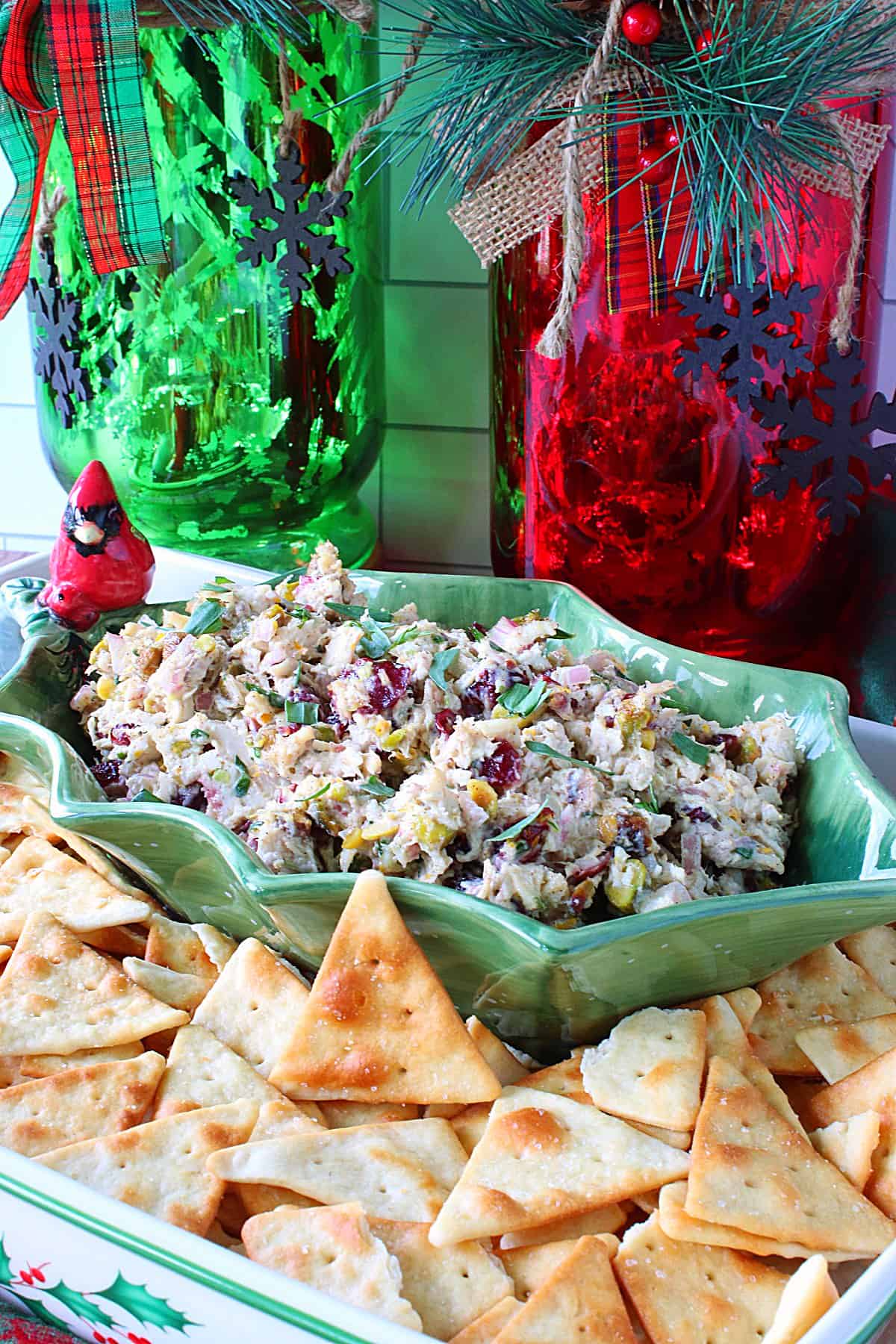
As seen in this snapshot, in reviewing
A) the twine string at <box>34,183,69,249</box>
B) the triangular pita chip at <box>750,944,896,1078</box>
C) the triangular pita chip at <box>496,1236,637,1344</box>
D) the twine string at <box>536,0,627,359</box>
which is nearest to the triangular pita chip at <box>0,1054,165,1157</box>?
the triangular pita chip at <box>496,1236,637,1344</box>

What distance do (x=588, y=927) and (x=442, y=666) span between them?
0.24 metres

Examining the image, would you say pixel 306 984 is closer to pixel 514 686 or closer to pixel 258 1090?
pixel 258 1090

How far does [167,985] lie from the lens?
0.73m

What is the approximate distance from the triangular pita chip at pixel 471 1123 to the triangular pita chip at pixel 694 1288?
92mm

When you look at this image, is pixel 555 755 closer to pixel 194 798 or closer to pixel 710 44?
pixel 194 798

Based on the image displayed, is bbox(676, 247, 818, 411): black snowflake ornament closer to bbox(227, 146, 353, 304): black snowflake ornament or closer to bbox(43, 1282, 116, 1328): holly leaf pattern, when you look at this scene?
bbox(227, 146, 353, 304): black snowflake ornament

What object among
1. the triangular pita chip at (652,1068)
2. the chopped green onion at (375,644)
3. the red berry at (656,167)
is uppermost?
the red berry at (656,167)

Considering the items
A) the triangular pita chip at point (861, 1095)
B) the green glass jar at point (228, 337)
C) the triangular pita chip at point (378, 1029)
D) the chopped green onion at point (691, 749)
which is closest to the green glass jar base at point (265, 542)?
the green glass jar at point (228, 337)

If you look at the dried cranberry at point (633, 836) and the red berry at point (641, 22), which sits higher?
the red berry at point (641, 22)

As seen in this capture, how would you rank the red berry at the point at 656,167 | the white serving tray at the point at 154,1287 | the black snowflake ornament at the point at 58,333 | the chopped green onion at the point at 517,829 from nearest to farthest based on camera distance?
the white serving tray at the point at 154,1287 < the chopped green onion at the point at 517,829 < the red berry at the point at 656,167 < the black snowflake ornament at the point at 58,333

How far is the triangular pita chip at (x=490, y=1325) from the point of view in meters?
0.52

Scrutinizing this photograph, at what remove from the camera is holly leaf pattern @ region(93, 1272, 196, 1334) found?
54 cm

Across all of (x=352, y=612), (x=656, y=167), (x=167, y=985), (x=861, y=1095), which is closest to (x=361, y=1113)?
(x=167, y=985)

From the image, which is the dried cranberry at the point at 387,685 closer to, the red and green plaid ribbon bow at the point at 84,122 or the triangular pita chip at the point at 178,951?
the triangular pita chip at the point at 178,951
